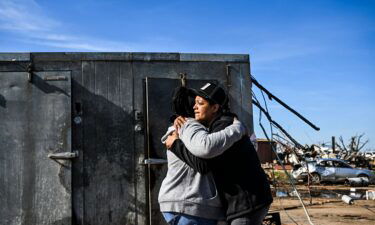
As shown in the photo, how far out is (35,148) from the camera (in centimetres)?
555

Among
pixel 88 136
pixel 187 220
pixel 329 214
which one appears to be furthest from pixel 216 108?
pixel 329 214

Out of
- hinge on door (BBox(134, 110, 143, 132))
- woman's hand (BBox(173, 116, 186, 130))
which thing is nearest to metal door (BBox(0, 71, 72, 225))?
hinge on door (BBox(134, 110, 143, 132))

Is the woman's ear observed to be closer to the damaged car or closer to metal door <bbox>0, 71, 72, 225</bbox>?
metal door <bbox>0, 71, 72, 225</bbox>

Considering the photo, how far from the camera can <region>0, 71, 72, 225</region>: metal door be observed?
5504mm

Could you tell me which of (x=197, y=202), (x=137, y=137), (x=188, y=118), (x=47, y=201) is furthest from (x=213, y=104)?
(x=47, y=201)

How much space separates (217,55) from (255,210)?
356 centimetres

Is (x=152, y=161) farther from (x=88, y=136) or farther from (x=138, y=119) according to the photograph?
(x=88, y=136)

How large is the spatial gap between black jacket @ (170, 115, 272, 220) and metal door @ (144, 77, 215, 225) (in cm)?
291

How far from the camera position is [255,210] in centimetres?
272

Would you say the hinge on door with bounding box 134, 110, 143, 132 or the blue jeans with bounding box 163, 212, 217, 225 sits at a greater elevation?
the hinge on door with bounding box 134, 110, 143, 132

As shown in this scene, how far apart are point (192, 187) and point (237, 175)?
1.03 ft

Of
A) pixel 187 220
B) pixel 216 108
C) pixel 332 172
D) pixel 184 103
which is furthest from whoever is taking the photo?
pixel 332 172

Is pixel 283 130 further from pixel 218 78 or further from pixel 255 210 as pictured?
pixel 255 210

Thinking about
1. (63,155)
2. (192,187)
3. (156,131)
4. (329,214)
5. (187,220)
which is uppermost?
(156,131)
